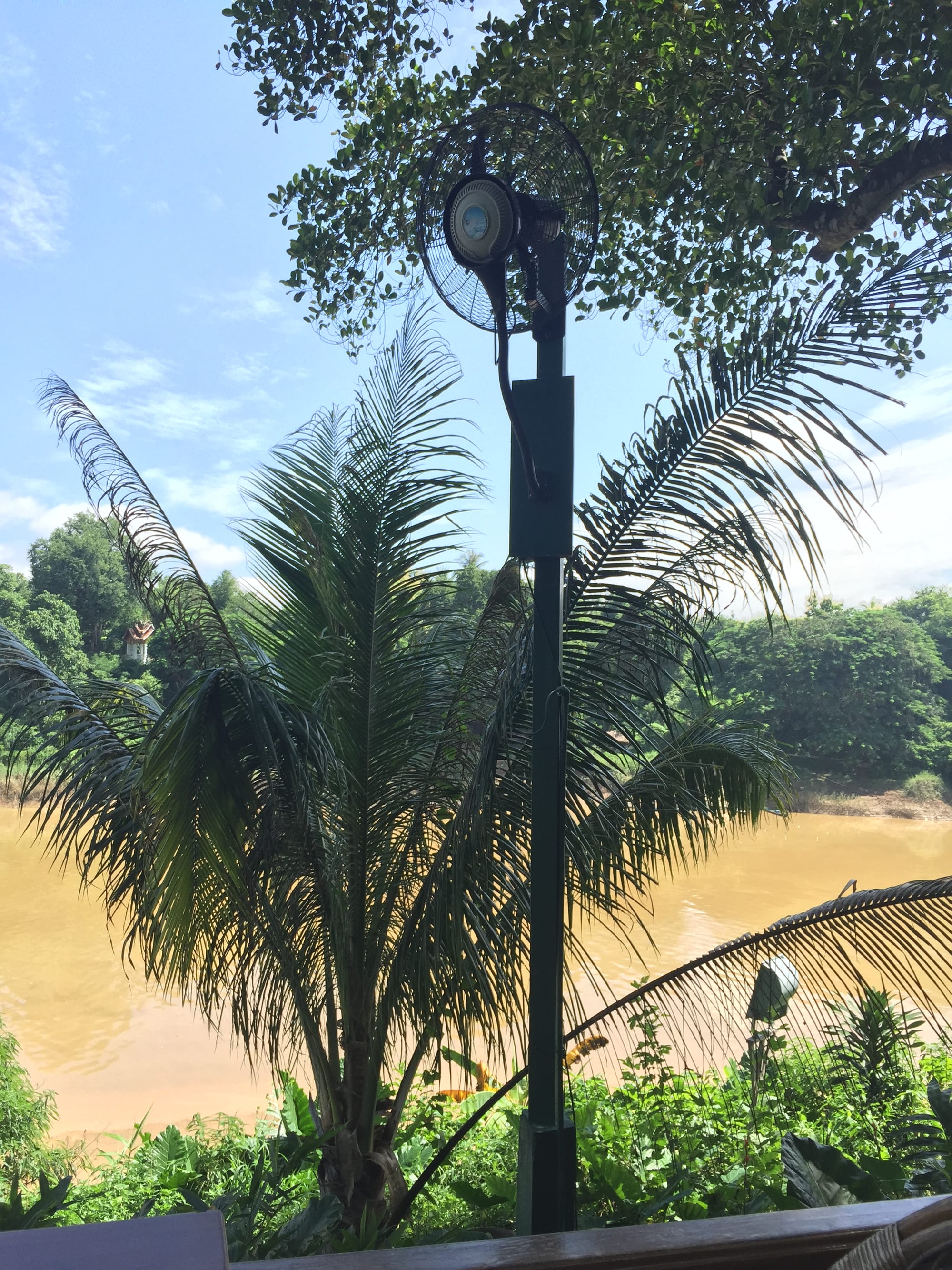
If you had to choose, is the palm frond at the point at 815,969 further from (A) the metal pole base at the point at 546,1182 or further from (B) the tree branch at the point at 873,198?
(B) the tree branch at the point at 873,198

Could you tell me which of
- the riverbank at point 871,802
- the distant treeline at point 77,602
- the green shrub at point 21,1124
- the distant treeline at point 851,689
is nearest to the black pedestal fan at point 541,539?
the green shrub at point 21,1124

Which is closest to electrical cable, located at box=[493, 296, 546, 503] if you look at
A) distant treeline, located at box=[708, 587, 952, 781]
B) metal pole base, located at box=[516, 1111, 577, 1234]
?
metal pole base, located at box=[516, 1111, 577, 1234]

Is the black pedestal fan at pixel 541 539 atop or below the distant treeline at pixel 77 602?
below

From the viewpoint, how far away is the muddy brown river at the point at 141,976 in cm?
727

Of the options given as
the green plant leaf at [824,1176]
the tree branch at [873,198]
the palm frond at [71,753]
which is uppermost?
the tree branch at [873,198]

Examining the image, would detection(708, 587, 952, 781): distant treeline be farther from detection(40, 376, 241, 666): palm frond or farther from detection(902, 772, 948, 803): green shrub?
detection(40, 376, 241, 666): palm frond

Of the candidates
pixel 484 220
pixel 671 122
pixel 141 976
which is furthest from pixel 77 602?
pixel 484 220

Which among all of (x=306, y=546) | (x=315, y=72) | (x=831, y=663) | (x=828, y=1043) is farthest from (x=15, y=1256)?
(x=831, y=663)

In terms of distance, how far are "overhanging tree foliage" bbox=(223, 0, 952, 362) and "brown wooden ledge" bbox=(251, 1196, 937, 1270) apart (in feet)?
7.12

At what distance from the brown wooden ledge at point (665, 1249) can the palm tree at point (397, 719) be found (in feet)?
2.91

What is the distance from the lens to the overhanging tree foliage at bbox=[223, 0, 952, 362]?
9.14 ft

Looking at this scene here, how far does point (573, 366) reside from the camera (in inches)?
62.7

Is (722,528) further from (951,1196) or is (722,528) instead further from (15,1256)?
(15,1256)

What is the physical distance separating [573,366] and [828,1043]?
1818 millimetres
